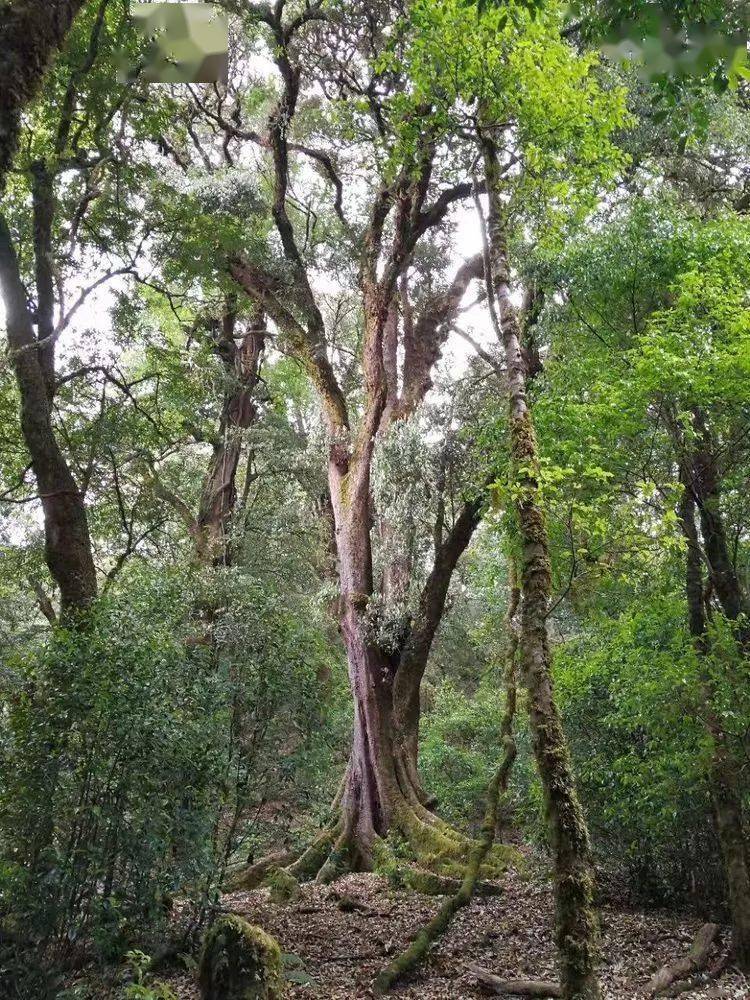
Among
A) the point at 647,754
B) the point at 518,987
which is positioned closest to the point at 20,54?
the point at 518,987

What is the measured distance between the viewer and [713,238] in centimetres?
687

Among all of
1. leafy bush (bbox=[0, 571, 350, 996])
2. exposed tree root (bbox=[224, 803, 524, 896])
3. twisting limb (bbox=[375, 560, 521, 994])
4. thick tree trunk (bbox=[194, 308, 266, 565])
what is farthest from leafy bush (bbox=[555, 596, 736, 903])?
thick tree trunk (bbox=[194, 308, 266, 565])

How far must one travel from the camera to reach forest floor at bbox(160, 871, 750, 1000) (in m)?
5.58

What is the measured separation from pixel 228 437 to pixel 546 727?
35.3ft

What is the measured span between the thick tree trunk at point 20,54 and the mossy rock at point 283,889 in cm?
753

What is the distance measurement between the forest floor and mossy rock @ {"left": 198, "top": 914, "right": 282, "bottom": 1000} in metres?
0.51

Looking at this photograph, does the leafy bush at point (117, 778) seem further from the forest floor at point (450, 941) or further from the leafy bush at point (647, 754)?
the leafy bush at point (647, 754)

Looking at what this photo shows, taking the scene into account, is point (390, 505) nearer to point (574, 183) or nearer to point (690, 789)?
point (574, 183)

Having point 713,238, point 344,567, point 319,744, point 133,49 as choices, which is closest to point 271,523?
point 344,567

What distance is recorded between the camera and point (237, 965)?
4.79 metres

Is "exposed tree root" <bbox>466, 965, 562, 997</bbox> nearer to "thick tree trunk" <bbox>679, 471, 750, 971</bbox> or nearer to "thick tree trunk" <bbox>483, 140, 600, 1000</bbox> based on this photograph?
"thick tree trunk" <bbox>679, 471, 750, 971</bbox>

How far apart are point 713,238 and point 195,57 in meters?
5.05

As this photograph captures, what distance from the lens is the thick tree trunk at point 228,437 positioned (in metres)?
13.1

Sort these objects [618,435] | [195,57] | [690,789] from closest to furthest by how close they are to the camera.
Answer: [195,57], [690,789], [618,435]
